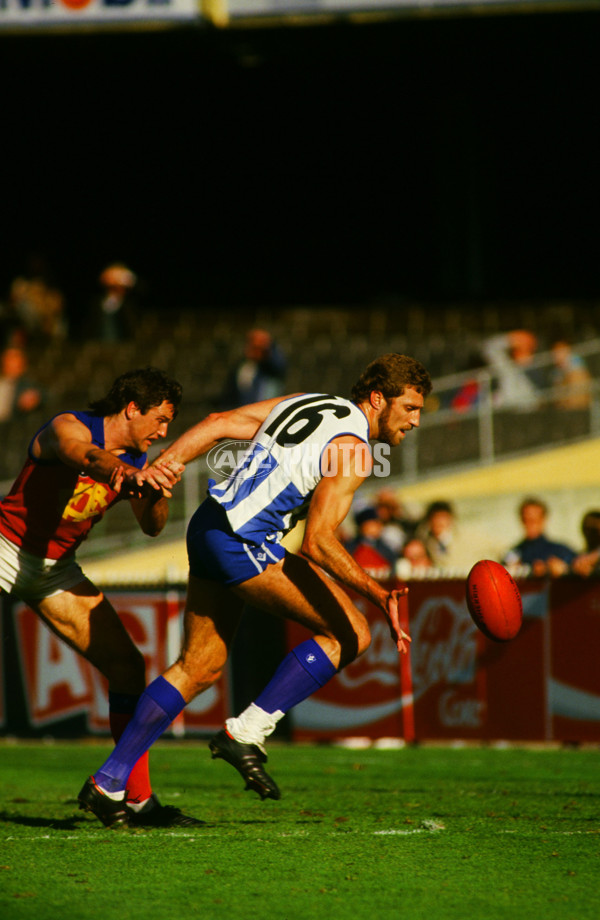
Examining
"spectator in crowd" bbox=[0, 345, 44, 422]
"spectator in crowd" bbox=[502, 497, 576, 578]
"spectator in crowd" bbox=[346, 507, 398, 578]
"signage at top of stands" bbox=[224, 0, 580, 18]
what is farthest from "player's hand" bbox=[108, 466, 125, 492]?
"signage at top of stands" bbox=[224, 0, 580, 18]

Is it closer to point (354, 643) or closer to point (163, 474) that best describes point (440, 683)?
point (354, 643)

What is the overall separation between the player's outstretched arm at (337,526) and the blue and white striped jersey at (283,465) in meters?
0.10

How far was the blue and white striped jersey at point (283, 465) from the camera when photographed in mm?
5418

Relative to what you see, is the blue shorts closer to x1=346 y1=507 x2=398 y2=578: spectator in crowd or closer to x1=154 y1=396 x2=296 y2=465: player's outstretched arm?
→ x1=154 y1=396 x2=296 y2=465: player's outstretched arm

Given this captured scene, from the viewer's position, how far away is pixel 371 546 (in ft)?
37.9

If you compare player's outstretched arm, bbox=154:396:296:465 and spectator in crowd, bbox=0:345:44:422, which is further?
spectator in crowd, bbox=0:345:44:422

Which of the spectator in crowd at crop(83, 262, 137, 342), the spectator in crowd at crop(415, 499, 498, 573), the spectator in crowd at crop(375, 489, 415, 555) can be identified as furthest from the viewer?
the spectator in crowd at crop(83, 262, 137, 342)

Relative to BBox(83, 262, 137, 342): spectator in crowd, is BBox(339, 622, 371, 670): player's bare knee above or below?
below

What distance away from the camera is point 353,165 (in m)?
25.9

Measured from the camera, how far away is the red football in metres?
5.68

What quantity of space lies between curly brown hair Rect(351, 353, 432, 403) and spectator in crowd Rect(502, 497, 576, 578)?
17.7 ft

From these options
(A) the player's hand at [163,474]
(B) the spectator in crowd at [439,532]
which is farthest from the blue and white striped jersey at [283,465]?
(B) the spectator in crowd at [439,532]

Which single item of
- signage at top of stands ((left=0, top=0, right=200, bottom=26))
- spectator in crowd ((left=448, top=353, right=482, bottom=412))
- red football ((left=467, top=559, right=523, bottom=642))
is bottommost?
red football ((left=467, top=559, right=523, bottom=642))

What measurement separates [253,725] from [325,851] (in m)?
0.70
